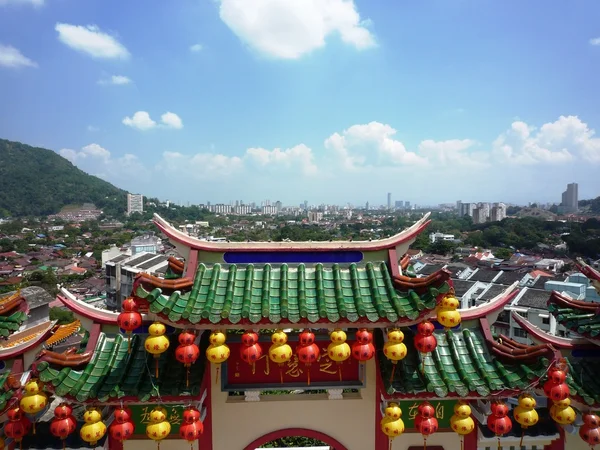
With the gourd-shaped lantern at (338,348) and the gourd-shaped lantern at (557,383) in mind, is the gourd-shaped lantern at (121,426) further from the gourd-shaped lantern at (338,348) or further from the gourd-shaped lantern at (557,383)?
the gourd-shaped lantern at (557,383)

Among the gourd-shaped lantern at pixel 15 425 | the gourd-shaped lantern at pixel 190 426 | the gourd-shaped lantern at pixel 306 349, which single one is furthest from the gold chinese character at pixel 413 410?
the gourd-shaped lantern at pixel 15 425

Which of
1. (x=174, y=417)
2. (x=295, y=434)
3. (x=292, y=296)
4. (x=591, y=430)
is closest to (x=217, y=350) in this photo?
(x=292, y=296)

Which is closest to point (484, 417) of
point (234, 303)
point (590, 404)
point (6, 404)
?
point (590, 404)

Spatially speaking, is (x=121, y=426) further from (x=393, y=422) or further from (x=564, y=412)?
(x=564, y=412)

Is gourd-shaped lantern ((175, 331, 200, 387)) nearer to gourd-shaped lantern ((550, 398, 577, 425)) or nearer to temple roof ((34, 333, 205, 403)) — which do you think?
temple roof ((34, 333, 205, 403))

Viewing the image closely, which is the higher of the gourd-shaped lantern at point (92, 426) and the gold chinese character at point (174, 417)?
the gourd-shaped lantern at point (92, 426)
